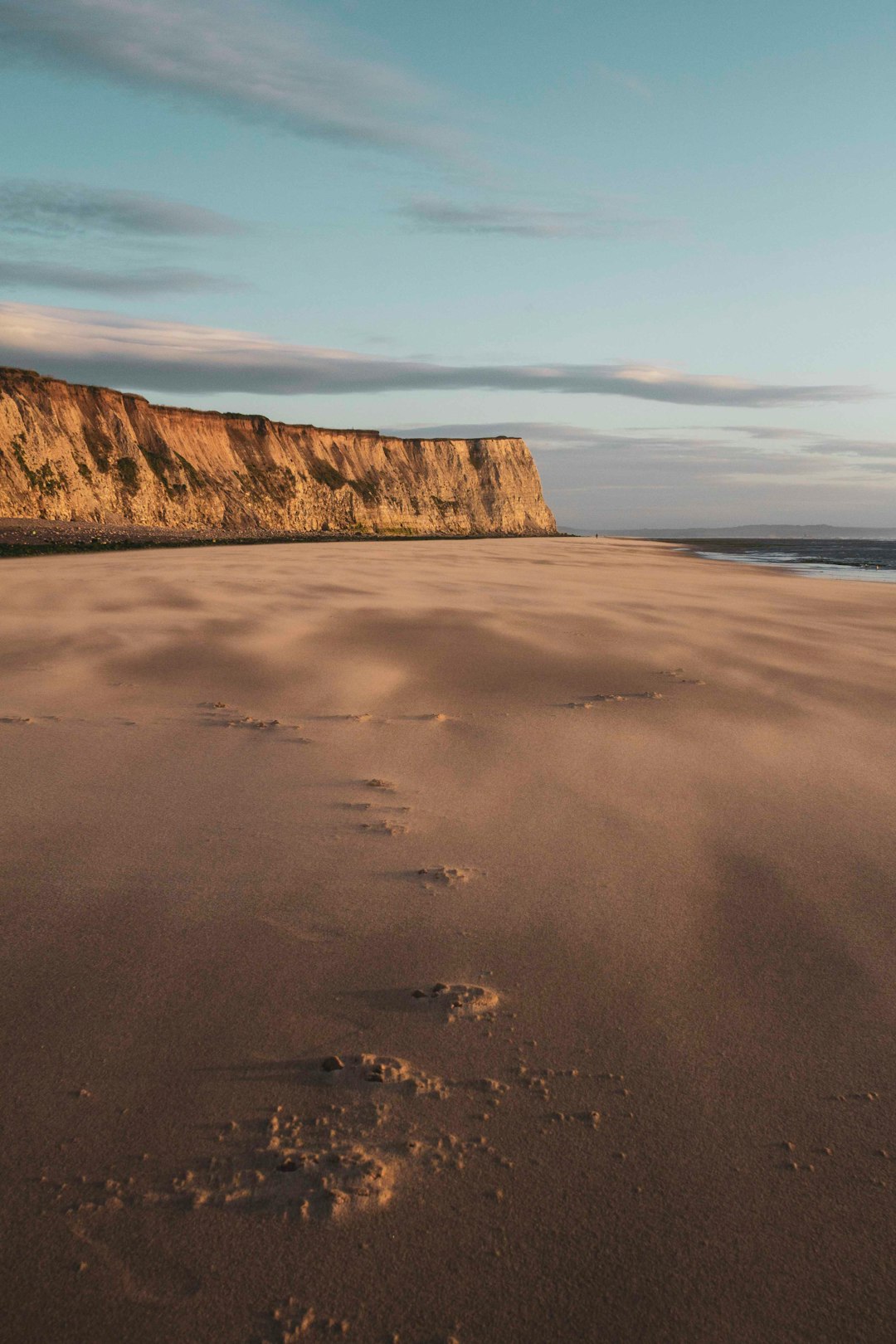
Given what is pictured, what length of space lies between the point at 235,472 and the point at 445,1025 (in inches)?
2604

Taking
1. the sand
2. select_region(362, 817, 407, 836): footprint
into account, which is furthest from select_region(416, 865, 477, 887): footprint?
select_region(362, 817, 407, 836): footprint

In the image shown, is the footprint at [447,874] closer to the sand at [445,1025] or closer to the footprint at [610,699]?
the sand at [445,1025]

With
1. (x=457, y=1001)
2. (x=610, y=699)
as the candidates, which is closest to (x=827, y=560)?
(x=610, y=699)

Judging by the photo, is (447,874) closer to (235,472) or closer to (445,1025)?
(445,1025)

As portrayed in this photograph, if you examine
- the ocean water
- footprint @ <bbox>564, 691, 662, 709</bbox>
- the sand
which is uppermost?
the ocean water

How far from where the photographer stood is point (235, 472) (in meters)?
64.6

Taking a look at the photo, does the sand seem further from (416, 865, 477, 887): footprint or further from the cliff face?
the cliff face

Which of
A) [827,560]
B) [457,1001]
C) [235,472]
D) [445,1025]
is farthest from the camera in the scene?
[235,472]

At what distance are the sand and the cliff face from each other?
147 feet

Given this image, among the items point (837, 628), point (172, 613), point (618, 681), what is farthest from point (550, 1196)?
point (837, 628)

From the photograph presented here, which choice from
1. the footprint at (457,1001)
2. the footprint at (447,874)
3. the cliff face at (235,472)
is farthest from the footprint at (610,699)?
the cliff face at (235,472)

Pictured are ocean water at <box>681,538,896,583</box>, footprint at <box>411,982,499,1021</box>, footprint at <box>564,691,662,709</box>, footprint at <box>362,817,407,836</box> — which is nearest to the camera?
footprint at <box>411,982,499,1021</box>

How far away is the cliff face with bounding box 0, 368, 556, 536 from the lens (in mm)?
47531

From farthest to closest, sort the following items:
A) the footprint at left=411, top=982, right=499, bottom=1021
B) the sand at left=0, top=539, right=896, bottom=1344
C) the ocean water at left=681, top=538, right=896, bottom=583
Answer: the ocean water at left=681, top=538, right=896, bottom=583
the footprint at left=411, top=982, right=499, bottom=1021
the sand at left=0, top=539, right=896, bottom=1344
